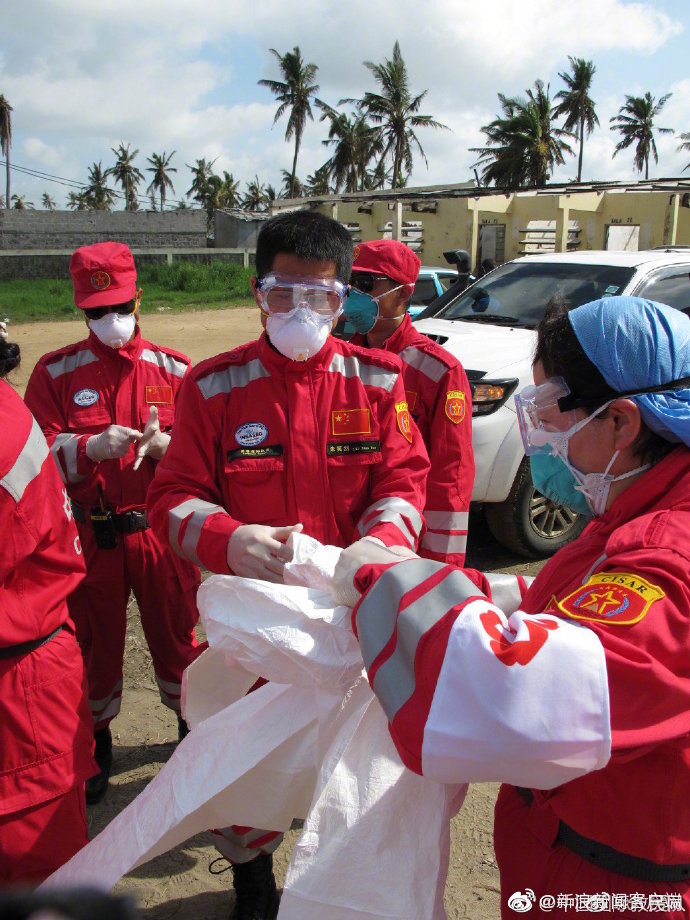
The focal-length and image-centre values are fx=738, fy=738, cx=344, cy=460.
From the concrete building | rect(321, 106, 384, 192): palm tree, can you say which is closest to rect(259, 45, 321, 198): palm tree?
rect(321, 106, 384, 192): palm tree

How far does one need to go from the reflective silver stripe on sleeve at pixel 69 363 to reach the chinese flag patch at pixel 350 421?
1725 mm

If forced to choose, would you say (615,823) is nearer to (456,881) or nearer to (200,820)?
(200,820)

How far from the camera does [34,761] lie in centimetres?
207

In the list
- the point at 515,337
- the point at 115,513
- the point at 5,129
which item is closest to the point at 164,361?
the point at 115,513

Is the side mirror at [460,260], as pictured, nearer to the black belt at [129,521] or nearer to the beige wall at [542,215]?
the black belt at [129,521]

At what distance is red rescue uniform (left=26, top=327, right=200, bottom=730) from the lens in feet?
11.3

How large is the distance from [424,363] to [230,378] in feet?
4.52

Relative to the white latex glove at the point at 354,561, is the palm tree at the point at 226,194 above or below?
above

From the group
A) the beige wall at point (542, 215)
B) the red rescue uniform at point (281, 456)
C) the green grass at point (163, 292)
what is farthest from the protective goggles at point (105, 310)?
the green grass at point (163, 292)

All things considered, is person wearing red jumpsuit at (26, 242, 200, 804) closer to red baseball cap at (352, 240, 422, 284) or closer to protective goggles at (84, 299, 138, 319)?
protective goggles at (84, 299, 138, 319)

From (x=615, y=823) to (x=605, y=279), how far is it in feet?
18.2

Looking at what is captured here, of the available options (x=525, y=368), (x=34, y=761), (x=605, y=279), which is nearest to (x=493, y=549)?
(x=525, y=368)

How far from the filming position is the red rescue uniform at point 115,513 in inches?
136

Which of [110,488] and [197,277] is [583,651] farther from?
[197,277]
